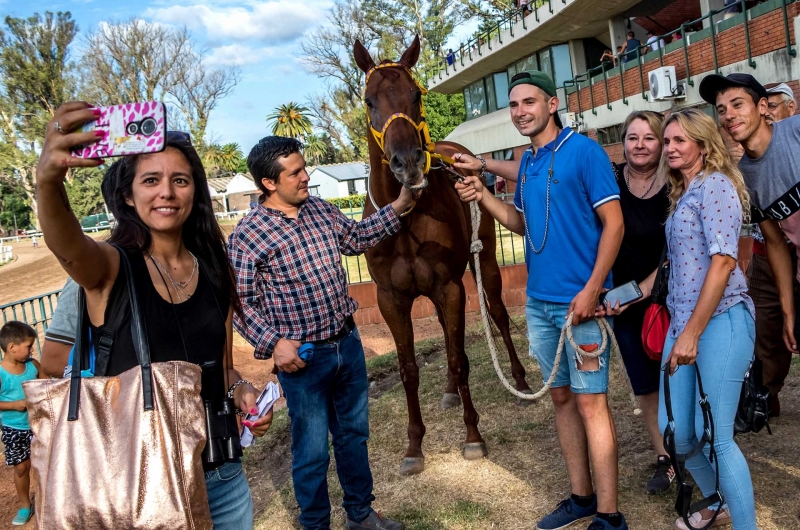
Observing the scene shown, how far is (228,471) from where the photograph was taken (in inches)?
80.7

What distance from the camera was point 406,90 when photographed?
4199 millimetres

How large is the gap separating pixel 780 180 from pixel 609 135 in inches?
678

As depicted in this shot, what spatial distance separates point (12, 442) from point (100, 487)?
3.98m

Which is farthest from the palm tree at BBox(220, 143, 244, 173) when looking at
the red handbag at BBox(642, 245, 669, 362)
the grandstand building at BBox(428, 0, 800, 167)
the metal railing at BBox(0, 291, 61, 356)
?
the red handbag at BBox(642, 245, 669, 362)

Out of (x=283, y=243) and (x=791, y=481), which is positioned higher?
(x=283, y=243)

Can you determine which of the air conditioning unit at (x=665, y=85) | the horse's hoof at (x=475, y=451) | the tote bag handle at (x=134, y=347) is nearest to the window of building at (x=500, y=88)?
the air conditioning unit at (x=665, y=85)

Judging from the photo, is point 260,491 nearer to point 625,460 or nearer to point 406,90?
point 625,460

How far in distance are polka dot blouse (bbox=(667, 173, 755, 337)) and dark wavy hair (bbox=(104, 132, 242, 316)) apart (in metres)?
1.88

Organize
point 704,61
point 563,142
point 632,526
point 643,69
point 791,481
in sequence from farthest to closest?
point 643,69, point 704,61, point 791,481, point 632,526, point 563,142

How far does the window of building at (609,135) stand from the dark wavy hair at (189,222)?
17975 mm

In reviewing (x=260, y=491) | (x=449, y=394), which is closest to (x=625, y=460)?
(x=449, y=394)

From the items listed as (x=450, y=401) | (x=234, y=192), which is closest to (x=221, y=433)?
(x=450, y=401)

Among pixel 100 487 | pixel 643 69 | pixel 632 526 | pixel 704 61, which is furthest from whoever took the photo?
pixel 643 69

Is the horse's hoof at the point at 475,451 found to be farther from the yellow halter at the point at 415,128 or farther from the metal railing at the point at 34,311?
the metal railing at the point at 34,311
